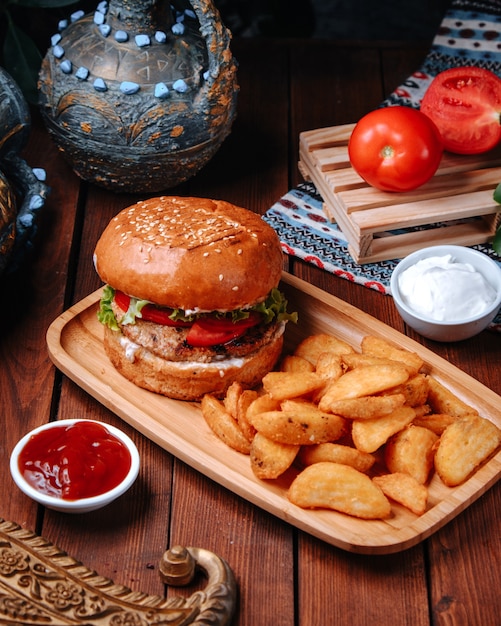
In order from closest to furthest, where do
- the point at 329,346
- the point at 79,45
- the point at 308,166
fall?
the point at 329,346, the point at 79,45, the point at 308,166

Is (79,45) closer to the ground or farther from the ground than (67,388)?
farther from the ground

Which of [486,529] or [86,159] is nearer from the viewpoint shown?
[486,529]

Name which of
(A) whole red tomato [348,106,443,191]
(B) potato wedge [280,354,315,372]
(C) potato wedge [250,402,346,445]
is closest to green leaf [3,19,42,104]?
(A) whole red tomato [348,106,443,191]

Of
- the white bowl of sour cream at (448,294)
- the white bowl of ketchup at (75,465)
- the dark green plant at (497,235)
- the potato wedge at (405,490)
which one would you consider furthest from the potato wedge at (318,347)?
the dark green plant at (497,235)

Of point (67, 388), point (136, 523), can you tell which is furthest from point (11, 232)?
point (136, 523)

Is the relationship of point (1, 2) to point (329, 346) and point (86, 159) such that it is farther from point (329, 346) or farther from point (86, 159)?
point (329, 346)

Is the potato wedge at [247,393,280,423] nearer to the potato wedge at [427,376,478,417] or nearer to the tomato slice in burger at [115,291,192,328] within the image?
the tomato slice in burger at [115,291,192,328]

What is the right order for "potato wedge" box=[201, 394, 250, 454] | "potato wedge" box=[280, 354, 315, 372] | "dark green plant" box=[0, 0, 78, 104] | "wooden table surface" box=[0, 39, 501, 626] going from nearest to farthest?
1. "wooden table surface" box=[0, 39, 501, 626]
2. "potato wedge" box=[201, 394, 250, 454]
3. "potato wedge" box=[280, 354, 315, 372]
4. "dark green plant" box=[0, 0, 78, 104]
